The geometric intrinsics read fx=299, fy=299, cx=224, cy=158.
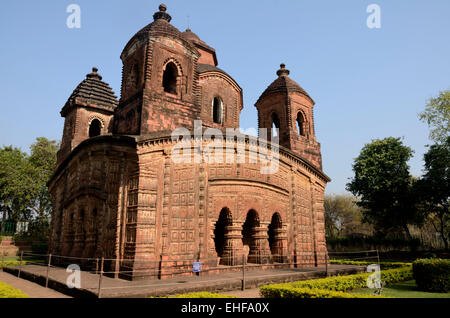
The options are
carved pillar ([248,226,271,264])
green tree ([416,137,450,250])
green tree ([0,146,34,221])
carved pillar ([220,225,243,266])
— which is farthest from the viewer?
green tree ([0,146,34,221])

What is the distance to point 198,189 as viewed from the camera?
11.0 m

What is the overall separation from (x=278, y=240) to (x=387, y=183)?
15.0 meters

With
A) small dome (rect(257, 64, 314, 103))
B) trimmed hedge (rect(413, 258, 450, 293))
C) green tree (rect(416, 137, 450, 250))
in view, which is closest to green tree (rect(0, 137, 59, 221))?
small dome (rect(257, 64, 314, 103))

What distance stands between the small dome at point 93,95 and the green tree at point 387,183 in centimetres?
2075

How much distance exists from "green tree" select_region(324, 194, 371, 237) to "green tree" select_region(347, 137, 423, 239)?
1445 cm

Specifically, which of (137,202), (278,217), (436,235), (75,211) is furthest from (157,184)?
(436,235)

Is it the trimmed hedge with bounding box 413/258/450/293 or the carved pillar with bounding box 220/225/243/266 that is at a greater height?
the carved pillar with bounding box 220/225/243/266

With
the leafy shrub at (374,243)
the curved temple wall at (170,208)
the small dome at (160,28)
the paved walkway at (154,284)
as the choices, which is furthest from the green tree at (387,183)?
the small dome at (160,28)

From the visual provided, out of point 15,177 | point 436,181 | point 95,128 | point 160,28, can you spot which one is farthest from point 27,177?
point 436,181

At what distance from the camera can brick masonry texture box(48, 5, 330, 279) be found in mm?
10188

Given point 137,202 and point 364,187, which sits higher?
point 364,187

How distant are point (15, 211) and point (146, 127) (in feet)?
95.4

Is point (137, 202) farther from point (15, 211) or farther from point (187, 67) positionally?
point (15, 211)

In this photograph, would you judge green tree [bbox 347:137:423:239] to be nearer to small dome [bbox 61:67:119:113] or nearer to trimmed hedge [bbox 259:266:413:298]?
trimmed hedge [bbox 259:266:413:298]
